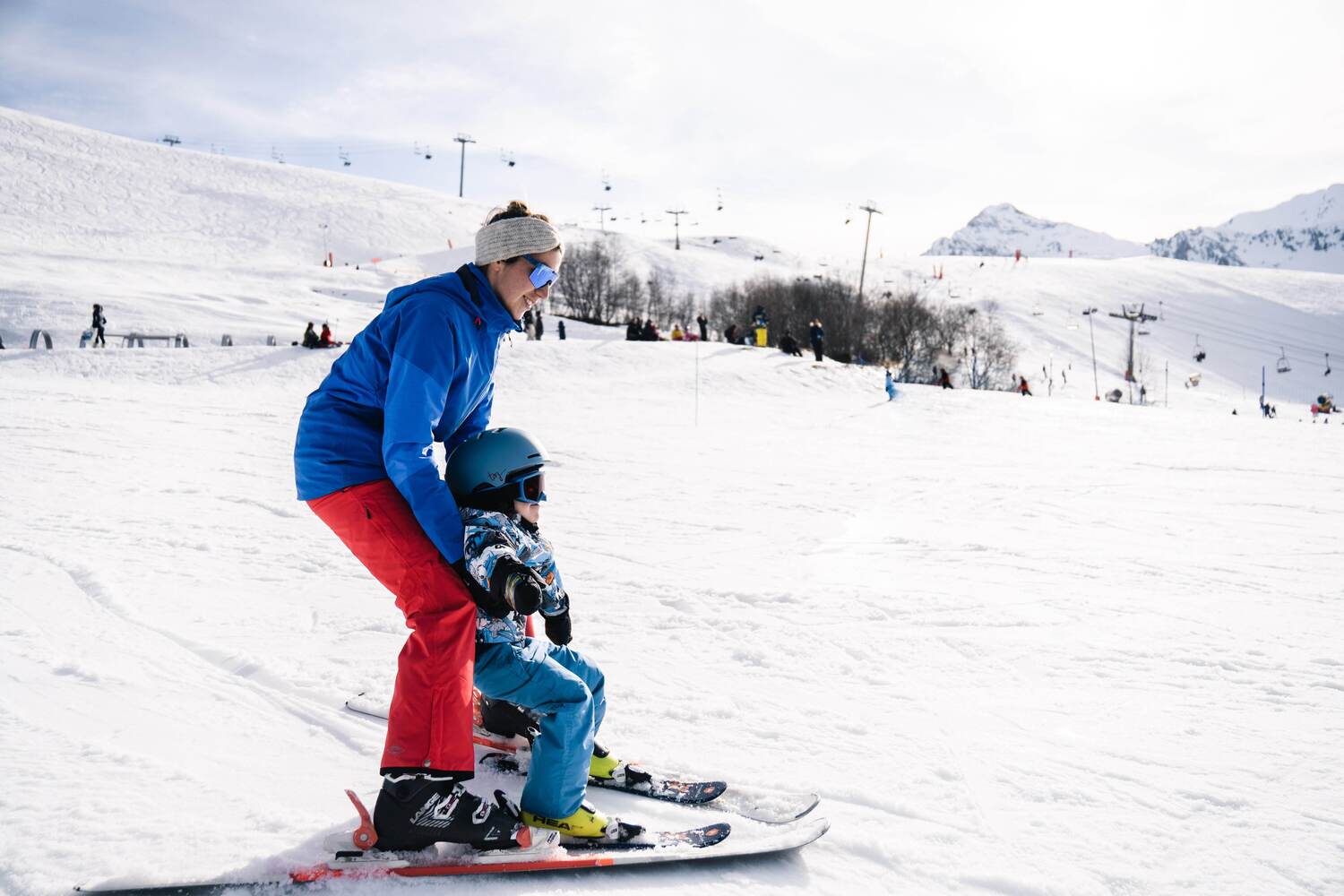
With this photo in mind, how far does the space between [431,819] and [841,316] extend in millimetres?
45285

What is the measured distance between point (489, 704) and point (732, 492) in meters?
6.09

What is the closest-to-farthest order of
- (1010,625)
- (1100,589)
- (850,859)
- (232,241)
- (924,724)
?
(850,859), (924,724), (1010,625), (1100,589), (232,241)

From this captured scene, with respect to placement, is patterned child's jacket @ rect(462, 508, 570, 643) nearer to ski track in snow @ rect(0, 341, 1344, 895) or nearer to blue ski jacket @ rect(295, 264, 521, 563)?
blue ski jacket @ rect(295, 264, 521, 563)

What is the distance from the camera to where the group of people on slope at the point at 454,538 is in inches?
91.4

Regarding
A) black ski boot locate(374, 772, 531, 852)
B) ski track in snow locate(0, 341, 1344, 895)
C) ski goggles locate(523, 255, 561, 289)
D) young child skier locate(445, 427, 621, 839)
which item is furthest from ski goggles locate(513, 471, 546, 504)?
ski track in snow locate(0, 341, 1344, 895)

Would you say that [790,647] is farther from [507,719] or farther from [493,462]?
[493,462]

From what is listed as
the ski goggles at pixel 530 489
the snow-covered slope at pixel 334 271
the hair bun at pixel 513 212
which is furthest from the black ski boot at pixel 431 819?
the snow-covered slope at pixel 334 271

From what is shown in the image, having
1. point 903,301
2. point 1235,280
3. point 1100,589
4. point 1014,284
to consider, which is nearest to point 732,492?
point 1100,589

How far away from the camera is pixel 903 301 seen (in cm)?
4775

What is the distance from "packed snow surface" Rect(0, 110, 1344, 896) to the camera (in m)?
2.53

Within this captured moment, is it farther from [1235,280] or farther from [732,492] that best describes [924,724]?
[1235,280]

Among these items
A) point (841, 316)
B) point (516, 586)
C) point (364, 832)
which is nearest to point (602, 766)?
point (364, 832)

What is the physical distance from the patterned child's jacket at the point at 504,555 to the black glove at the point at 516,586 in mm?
28

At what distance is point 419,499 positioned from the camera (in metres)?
2.33
